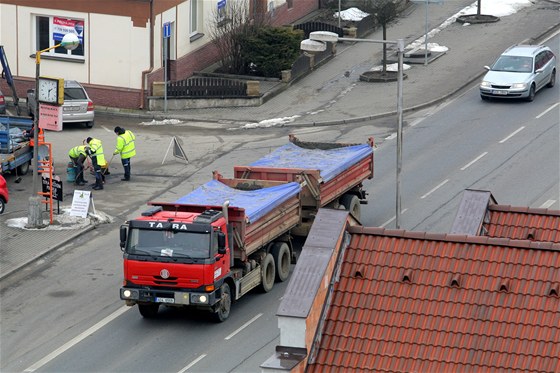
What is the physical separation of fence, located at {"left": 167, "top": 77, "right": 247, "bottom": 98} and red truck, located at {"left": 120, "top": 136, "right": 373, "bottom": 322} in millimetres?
13573

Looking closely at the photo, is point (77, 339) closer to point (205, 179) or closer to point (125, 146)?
point (125, 146)

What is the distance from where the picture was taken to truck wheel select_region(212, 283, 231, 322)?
27.4 metres

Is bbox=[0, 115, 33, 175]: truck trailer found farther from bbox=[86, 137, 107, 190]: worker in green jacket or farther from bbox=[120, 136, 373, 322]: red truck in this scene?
bbox=[120, 136, 373, 322]: red truck

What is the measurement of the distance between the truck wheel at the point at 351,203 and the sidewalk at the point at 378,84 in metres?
9.72

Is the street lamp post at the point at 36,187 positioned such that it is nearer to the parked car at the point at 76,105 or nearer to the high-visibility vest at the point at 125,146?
the high-visibility vest at the point at 125,146

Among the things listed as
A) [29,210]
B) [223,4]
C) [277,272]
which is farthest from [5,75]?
[277,272]

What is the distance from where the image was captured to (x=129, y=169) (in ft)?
124

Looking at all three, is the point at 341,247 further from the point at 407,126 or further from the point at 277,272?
the point at 407,126

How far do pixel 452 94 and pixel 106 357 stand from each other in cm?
2199

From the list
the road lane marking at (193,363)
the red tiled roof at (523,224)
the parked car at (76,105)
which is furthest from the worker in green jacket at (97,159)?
the red tiled roof at (523,224)

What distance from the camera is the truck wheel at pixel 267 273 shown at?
2905 cm

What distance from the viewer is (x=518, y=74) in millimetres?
43906

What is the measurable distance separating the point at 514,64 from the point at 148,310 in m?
19.9

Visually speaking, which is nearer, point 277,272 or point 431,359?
point 431,359
